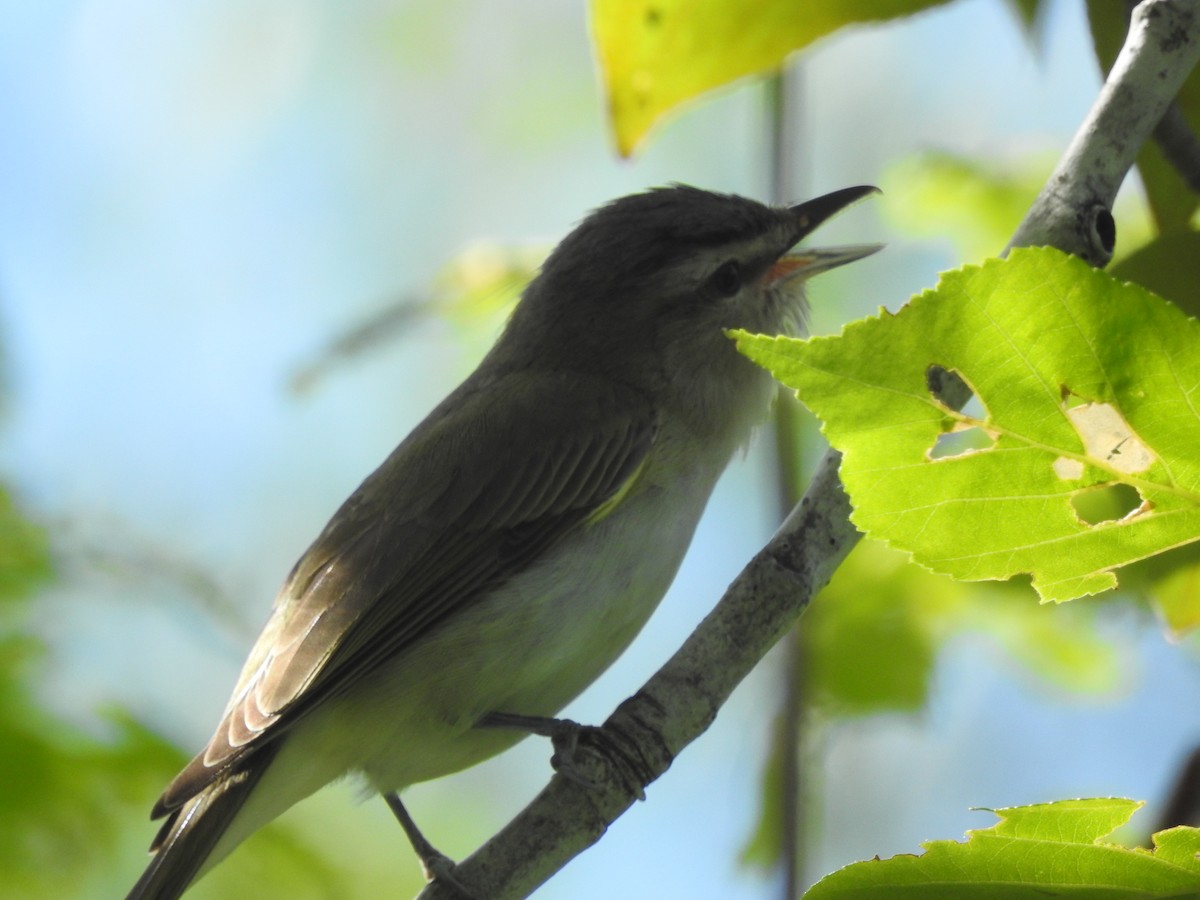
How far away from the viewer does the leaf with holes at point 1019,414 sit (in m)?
1.60

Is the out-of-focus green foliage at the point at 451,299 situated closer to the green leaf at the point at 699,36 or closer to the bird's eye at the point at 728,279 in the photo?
the bird's eye at the point at 728,279

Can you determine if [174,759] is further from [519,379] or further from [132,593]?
[519,379]

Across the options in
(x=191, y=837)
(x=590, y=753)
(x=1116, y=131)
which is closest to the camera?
(x=1116, y=131)

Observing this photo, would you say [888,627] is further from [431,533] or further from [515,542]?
[431,533]

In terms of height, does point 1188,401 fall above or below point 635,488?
below

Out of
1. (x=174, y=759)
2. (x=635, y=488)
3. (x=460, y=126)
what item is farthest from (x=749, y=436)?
(x=460, y=126)

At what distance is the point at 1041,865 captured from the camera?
1.72m

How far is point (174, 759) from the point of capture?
367cm

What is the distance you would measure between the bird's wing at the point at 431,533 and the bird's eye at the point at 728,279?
1.69 feet

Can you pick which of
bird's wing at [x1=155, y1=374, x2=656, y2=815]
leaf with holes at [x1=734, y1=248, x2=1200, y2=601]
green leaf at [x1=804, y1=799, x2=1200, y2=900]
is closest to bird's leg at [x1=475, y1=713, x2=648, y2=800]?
bird's wing at [x1=155, y1=374, x2=656, y2=815]

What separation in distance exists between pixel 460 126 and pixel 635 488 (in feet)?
27.6

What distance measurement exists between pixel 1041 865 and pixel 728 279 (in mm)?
2953

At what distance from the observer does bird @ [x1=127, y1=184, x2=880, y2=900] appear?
3.50 meters

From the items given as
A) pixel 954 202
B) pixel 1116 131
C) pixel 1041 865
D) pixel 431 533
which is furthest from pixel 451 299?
pixel 1041 865
